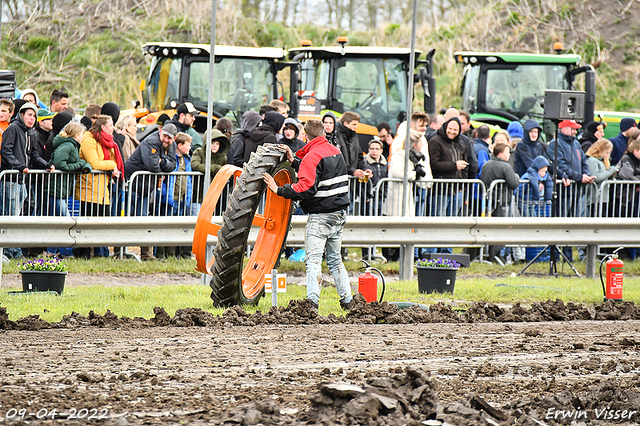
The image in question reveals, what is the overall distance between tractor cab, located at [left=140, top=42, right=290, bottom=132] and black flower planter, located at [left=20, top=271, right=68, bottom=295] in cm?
865

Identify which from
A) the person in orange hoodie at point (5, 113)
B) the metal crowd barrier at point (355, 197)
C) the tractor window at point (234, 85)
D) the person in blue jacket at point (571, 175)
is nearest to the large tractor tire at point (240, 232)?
the metal crowd barrier at point (355, 197)

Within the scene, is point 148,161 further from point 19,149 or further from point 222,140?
point 19,149

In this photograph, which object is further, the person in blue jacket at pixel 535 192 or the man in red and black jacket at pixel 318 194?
the person in blue jacket at pixel 535 192

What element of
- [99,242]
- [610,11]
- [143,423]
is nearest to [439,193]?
[99,242]

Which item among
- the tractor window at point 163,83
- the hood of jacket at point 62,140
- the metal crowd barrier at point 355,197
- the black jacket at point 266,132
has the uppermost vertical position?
the tractor window at point 163,83

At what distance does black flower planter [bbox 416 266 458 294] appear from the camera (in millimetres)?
11414

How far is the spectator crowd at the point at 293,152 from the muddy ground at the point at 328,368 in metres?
3.55

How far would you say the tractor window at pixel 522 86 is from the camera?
21766 mm

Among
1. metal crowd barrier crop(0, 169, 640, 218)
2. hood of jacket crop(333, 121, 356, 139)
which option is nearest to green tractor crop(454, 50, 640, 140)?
metal crowd barrier crop(0, 169, 640, 218)

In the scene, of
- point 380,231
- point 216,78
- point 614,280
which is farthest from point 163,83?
point 614,280

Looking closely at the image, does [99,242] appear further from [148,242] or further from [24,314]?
[24,314]

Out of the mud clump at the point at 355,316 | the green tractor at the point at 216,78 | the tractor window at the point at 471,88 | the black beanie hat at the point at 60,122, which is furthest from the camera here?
the tractor window at the point at 471,88

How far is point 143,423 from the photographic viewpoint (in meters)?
5.02

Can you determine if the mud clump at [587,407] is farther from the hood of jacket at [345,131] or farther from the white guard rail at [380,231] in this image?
the hood of jacket at [345,131]
